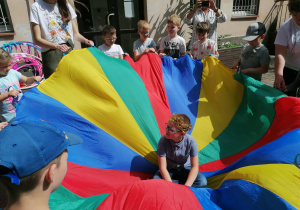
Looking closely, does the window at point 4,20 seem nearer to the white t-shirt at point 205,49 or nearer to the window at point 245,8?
the white t-shirt at point 205,49

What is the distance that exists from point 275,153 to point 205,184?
590mm

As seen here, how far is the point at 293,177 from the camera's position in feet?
4.01

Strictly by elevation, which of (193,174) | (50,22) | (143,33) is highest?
(50,22)

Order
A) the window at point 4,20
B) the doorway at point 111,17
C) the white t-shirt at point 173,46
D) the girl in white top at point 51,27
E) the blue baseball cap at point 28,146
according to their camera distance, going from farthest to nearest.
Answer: the doorway at point 111,17 < the window at point 4,20 < the white t-shirt at point 173,46 < the girl in white top at point 51,27 < the blue baseball cap at point 28,146

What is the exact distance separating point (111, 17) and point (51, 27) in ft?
11.0

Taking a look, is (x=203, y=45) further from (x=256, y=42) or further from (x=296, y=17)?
(x=296, y=17)

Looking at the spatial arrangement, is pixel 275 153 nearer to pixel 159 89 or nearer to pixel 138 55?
pixel 159 89

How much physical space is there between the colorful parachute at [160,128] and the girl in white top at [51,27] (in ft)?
1.04

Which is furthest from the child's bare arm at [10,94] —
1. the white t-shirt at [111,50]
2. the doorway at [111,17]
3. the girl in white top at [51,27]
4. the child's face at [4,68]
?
the doorway at [111,17]

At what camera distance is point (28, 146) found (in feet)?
2.49

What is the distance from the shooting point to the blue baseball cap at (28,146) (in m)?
0.72

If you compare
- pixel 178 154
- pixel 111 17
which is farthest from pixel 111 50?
pixel 111 17

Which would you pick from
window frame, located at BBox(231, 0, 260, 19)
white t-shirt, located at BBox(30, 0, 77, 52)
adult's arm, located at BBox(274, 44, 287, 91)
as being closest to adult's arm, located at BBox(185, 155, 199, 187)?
adult's arm, located at BBox(274, 44, 287, 91)

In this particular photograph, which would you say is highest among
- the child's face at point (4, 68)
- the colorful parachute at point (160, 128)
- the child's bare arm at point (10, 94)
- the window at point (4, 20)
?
the window at point (4, 20)
